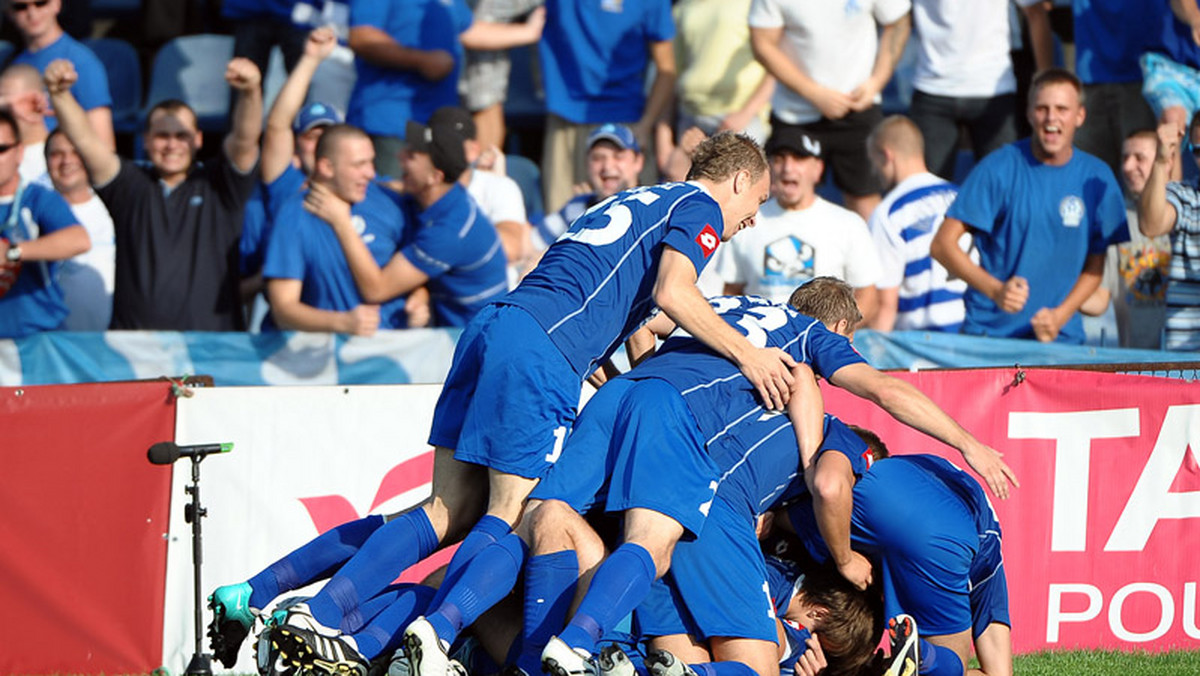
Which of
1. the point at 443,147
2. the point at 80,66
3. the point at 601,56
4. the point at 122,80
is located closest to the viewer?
the point at 443,147

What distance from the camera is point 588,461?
6.12m

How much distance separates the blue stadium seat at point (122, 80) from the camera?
40.4 ft

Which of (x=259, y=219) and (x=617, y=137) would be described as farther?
(x=617, y=137)

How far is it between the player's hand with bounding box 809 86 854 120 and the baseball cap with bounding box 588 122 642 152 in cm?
117

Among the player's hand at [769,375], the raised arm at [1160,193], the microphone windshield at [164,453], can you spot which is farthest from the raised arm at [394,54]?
the player's hand at [769,375]

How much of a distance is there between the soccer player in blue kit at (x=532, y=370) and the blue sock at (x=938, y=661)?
1.09 m

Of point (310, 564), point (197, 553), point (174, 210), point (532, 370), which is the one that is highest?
point (532, 370)

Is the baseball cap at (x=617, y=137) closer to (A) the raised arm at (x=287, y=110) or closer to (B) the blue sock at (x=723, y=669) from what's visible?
(A) the raised arm at (x=287, y=110)

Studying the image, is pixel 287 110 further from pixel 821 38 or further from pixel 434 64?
pixel 821 38

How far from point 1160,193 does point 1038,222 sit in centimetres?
67

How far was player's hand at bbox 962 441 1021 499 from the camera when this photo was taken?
19.8ft

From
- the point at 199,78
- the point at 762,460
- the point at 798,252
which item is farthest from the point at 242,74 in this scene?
the point at 762,460

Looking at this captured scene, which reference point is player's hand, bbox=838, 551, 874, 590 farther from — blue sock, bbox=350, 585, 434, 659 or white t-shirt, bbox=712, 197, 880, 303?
white t-shirt, bbox=712, 197, 880, 303

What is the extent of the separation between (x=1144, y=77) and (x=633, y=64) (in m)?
3.24
